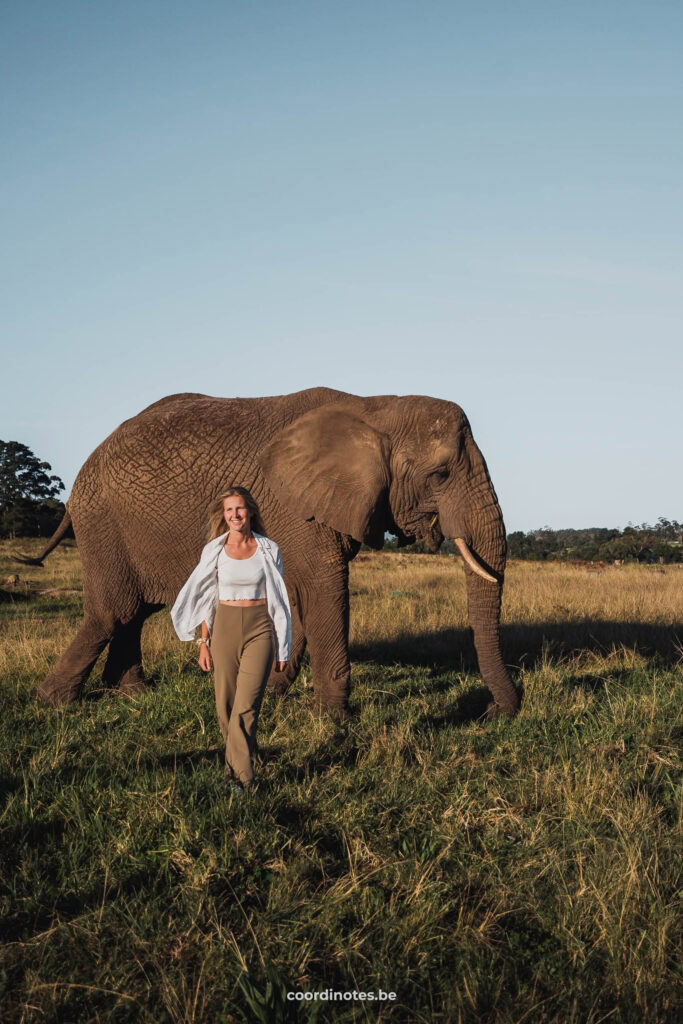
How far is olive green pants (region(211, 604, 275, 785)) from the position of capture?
499cm

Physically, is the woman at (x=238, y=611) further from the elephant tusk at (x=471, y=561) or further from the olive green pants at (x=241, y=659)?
the elephant tusk at (x=471, y=561)

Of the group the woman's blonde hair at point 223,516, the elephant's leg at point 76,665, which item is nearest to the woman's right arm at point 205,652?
the woman's blonde hair at point 223,516

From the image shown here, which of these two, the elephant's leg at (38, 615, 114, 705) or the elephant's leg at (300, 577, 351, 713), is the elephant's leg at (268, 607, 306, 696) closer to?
the elephant's leg at (300, 577, 351, 713)

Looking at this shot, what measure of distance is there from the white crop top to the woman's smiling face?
0.74 ft

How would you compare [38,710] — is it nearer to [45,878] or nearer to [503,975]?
[45,878]

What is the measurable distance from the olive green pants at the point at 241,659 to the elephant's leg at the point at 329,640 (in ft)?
6.43

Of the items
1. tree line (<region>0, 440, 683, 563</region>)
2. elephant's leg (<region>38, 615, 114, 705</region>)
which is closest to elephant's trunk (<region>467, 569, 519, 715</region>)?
elephant's leg (<region>38, 615, 114, 705</region>)

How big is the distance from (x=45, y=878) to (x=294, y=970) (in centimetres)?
142

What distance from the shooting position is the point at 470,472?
7.38 metres

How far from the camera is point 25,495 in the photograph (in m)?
62.8

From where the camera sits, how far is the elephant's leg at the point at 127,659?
27.2ft

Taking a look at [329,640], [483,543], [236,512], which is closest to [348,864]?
[236,512]

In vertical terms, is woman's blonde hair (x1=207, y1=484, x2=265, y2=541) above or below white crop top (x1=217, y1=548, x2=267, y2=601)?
above

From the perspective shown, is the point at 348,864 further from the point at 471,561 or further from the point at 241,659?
the point at 471,561
